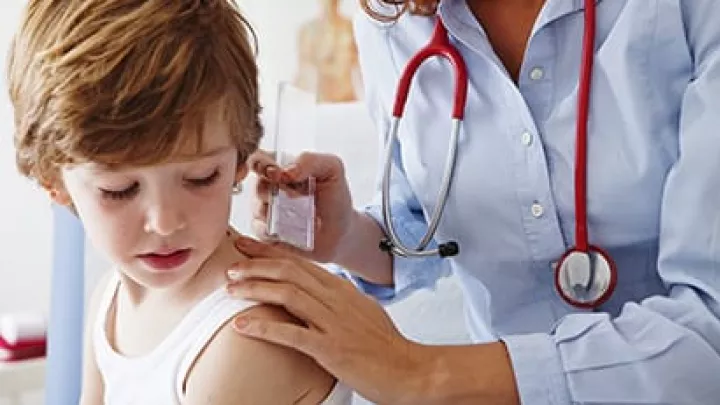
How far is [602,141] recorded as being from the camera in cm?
126

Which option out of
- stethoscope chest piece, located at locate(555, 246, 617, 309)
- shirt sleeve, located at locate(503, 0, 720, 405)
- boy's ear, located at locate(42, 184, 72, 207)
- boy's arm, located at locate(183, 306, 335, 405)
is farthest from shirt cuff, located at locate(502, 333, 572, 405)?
boy's ear, located at locate(42, 184, 72, 207)

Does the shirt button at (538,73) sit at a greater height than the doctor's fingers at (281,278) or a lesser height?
greater

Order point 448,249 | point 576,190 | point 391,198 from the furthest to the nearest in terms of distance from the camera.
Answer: point 391,198, point 448,249, point 576,190

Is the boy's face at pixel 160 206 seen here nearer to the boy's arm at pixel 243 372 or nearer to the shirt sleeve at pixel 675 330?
the boy's arm at pixel 243 372

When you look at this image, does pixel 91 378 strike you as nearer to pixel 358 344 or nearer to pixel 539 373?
pixel 358 344

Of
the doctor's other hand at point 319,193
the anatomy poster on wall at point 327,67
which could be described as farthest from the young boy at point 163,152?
the anatomy poster on wall at point 327,67

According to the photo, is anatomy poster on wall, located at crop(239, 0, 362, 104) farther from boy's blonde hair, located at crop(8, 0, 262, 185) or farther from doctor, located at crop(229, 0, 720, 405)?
boy's blonde hair, located at crop(8, 0, 262, 185)

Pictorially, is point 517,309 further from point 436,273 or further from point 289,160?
point 289,160

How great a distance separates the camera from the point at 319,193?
4.72ft

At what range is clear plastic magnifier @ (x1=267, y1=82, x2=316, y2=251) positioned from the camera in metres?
1.25

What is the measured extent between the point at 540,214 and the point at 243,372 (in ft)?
1.35

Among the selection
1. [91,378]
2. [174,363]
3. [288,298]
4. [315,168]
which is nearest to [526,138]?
[315,168]

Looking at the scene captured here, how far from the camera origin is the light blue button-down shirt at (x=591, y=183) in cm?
115

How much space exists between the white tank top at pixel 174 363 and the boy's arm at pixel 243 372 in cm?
1
